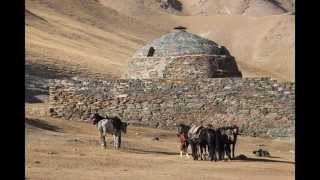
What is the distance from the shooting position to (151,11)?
4277 inches

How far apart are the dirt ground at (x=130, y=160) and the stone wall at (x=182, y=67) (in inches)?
159

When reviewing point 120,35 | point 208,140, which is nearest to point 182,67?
point 208,140

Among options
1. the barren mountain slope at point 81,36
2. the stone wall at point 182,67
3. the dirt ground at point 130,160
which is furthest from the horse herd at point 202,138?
the barren mountain slope at point 81,36

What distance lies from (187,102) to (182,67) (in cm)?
243

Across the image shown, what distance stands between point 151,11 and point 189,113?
284 ft

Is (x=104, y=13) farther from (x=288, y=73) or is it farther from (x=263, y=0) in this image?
(x=263, y=0)

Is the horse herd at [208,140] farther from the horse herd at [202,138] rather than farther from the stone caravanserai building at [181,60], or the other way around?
the stone caravanserai building at [181,60]

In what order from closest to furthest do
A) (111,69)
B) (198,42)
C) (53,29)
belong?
(198,42), (111,69), (53,29)

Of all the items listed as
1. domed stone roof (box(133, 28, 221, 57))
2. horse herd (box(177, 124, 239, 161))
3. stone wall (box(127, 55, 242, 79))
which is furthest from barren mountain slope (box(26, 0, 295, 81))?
Answer: horse herd (box(177, 124, 239, 161))

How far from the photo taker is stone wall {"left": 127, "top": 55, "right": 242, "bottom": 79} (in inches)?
993

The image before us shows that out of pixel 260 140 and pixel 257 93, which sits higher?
pixel 257 93

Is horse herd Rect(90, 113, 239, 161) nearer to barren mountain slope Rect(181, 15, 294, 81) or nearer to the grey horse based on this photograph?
the grey horse
